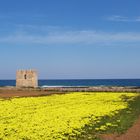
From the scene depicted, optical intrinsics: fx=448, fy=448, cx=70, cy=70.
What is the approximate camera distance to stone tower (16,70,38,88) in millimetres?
106562

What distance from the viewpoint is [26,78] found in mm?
106500

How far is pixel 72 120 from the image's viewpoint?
32688 mm

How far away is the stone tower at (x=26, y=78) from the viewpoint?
10656 cm

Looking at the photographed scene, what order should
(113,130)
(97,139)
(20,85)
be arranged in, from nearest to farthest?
(97,139) < (113,130) < (20,85)

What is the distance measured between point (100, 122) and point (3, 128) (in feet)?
24.0

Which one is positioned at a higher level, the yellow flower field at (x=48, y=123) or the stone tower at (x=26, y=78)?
the stone tower at (x=26, y=78)

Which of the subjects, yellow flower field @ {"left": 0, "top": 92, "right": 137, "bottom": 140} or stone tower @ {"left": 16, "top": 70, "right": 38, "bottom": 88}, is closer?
yellow flower field @ {"left": 0, "top": 92, "right": 137, "bottom": 140}

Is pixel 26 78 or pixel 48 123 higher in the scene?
pixel 26 78

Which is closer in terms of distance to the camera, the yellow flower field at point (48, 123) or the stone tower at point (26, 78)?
the yellow flower field at point (48, 123)

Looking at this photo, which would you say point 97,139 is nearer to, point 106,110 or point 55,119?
point 55,119

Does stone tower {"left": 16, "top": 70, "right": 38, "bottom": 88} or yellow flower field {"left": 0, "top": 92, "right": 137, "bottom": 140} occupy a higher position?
stone tower {"left": 16, "top": 70, "right": 38, "bottom": 88}

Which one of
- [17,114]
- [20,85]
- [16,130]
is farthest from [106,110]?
[20,85]

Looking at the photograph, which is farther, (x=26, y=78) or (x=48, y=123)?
(x=26, y=78)

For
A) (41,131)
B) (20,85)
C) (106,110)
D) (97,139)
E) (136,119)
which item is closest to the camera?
(97,139)
